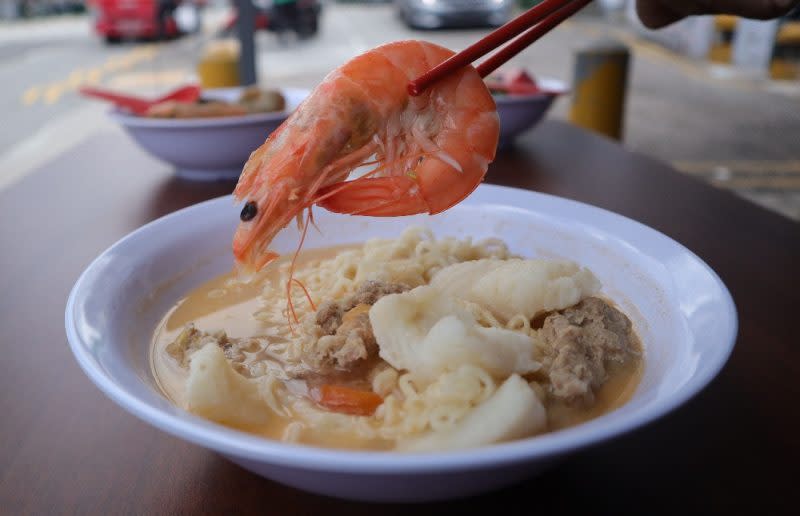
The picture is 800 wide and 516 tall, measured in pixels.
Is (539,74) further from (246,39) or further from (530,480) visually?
(530,480)

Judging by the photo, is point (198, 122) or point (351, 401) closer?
point (351, 401)

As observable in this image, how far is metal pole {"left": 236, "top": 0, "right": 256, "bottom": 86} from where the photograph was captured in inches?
157

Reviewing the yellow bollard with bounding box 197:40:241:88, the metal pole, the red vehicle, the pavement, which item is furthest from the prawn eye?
the red vehicle

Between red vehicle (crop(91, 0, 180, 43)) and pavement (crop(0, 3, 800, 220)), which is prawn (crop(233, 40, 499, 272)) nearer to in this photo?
pavement (crop(0, 3, 800, 220))

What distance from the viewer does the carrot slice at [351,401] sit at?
92 cm

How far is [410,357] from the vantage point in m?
0.89

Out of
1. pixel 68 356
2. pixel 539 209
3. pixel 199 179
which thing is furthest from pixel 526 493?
pixel 199 179

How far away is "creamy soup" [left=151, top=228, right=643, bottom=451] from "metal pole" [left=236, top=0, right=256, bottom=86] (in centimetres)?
309

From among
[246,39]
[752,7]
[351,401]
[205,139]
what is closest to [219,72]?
[246,39]

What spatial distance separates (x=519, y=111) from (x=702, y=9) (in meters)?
0.68

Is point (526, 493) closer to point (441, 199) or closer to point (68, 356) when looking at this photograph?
point (441, 199)

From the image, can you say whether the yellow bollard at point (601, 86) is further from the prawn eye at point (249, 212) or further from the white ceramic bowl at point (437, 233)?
the prawn eye at point (249, 212)

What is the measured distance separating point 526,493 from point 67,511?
0.57 m

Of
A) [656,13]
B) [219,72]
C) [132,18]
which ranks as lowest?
[132,18]
